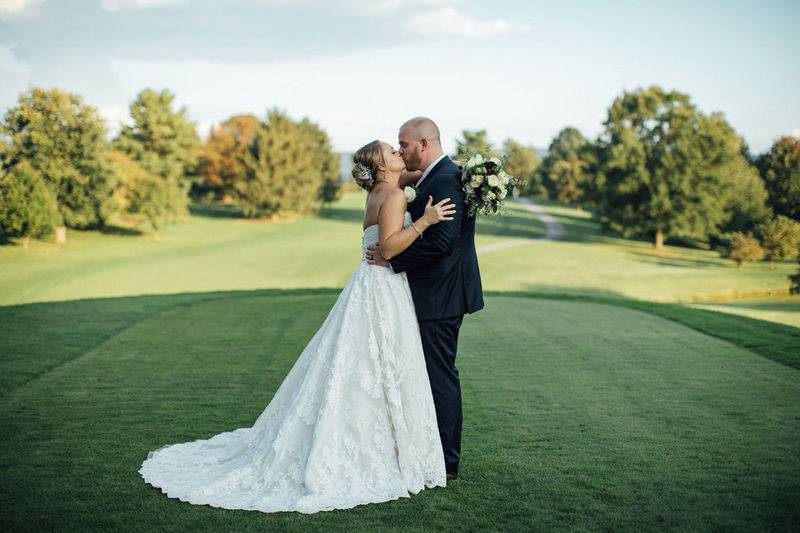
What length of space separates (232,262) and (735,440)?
31471 millimetres

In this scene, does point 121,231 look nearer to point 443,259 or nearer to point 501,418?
point 501,418

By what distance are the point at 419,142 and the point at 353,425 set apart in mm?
2309

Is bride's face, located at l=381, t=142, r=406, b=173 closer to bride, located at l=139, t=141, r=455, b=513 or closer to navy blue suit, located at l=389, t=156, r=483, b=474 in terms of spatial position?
bride, located at l=139, t=141, r=455, b=513

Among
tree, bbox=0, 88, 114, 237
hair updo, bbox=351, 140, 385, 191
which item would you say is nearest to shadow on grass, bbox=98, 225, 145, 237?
tree, bbox=0, 88, 114, 237

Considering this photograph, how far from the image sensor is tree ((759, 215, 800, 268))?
39.2 m

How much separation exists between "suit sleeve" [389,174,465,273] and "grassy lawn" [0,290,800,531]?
1701 millimetres

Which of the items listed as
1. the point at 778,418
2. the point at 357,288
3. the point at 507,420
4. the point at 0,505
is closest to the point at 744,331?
the point at 778,418

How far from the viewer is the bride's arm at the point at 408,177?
572 cm

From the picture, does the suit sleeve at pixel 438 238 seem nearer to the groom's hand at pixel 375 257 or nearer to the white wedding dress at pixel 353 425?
the groom's hand at pixel 375 257

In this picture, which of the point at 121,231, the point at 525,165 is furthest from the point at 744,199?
the point at 525,165

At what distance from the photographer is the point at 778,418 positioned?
6.28 metres

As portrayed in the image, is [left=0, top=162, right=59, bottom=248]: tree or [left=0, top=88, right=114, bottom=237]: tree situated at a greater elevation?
[left=0, top=88, right=114, bottom=237]: tree

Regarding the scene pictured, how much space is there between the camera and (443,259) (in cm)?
518

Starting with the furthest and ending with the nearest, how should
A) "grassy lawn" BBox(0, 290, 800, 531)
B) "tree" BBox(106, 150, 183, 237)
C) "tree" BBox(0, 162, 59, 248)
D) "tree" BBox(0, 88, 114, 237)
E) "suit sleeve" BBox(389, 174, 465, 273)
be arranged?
"tree" BBox(106, 150, 183, 237) < "tree" BBox(0, 88, 114, 237) < "tree" BBox(0, 162, 59, 248) < "suit sleeve" BBox(389, 174, 465, 273) < "grassy lawn" BBox(0, 290, 800, 531)
